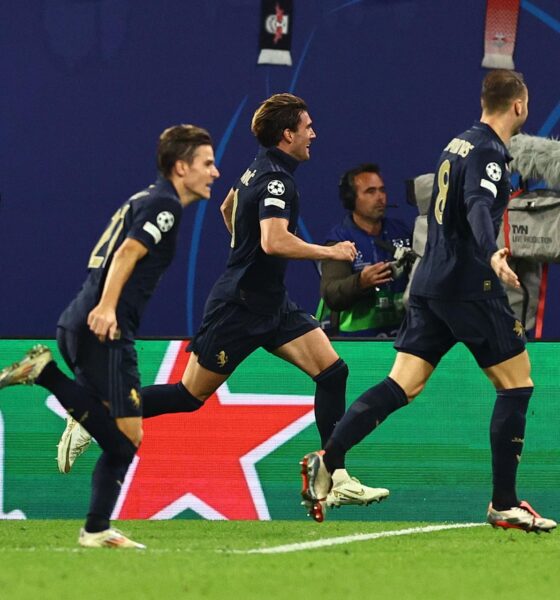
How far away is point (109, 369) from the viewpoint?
6.53 m

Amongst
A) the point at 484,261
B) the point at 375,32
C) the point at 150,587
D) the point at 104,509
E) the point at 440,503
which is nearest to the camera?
the point at 150,587

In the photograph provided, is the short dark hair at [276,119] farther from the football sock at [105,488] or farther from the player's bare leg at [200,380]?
the football sock at [105,488]

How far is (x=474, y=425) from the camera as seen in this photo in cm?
871

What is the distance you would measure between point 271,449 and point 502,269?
2461 mm

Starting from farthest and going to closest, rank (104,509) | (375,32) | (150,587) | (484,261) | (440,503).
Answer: (375,32) → (440,503) → (484,261) → (104,509) → (150,587)

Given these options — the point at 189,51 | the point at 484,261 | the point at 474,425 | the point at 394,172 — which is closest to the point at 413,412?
the point at 474,425

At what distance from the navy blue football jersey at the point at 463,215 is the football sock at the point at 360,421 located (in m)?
0.47

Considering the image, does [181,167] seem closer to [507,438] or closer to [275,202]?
[275,202]

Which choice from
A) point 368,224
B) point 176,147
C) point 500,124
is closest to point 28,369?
point 176,147

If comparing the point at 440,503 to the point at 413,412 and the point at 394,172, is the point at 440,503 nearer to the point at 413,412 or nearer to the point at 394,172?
the point at 413,412

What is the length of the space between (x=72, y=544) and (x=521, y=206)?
3.22 meters

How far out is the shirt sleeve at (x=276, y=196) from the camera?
25.5 ft

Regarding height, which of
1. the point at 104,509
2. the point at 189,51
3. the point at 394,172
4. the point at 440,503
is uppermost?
the point at 189,51

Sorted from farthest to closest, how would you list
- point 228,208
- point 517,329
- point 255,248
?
point 228,208, point 255,248, point 517,329
